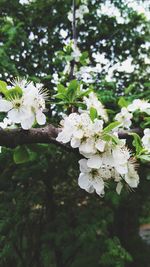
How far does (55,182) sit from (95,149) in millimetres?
3538

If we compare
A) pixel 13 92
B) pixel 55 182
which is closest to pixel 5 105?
pixel 13 92

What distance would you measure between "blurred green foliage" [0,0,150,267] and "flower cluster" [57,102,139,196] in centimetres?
159

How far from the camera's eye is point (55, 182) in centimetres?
466

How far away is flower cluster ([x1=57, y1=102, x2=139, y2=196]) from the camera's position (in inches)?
46.2

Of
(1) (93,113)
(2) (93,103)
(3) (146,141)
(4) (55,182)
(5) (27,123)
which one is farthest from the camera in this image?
(4) (55,182)

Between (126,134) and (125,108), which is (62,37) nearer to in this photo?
(125,108)

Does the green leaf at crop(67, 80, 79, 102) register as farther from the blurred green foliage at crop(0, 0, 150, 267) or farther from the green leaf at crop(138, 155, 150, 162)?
the blurred green foliage at crop(0, 0, 150, 267)

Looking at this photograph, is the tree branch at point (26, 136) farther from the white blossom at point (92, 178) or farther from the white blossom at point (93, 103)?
the white blossom at point (93, 103)

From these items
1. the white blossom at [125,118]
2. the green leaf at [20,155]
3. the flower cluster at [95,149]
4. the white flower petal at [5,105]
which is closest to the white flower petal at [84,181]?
the flower cluster at [95,149]

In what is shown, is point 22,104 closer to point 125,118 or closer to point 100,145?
point 100,145

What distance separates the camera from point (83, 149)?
1.18 m

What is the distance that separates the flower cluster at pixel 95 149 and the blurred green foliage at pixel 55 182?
62.7 inches

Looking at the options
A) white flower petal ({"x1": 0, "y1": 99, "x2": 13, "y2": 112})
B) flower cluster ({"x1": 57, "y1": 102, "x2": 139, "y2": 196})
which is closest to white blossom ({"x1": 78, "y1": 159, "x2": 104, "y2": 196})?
flower cluster ({"x1": 57, "y1": 102, "x2": 139, "y2": 196})

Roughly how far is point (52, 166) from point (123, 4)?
284 cm
